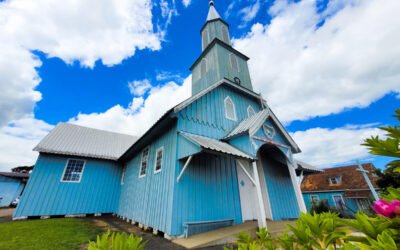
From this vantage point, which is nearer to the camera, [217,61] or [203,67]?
[217,61]

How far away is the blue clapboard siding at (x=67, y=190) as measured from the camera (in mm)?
10000

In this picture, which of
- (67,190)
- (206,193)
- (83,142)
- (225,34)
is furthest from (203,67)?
(67,190)

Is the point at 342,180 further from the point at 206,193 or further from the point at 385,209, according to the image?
the point at 385,209

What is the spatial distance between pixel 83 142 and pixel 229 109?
1206cm

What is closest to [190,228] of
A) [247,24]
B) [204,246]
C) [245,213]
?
[204,246]

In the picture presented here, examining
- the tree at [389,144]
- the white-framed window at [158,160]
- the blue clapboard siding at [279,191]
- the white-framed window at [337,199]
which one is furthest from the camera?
the white-framed window at [337,199]

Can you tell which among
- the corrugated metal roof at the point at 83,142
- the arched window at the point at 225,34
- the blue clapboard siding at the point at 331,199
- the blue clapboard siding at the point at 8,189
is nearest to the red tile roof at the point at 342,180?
the blue clapboard siding at the point at 331,199

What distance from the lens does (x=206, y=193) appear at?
6.32 metres

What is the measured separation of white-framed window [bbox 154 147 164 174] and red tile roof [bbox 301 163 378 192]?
62.5 ft

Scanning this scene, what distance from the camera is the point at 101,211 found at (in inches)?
460

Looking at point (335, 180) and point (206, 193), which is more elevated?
point (335, 180)

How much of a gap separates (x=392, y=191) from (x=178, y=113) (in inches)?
236

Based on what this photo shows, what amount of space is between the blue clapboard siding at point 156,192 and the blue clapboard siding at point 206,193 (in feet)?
1.20

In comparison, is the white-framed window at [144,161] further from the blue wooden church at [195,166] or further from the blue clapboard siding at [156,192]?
the blue clapboard siding at [156,192]
